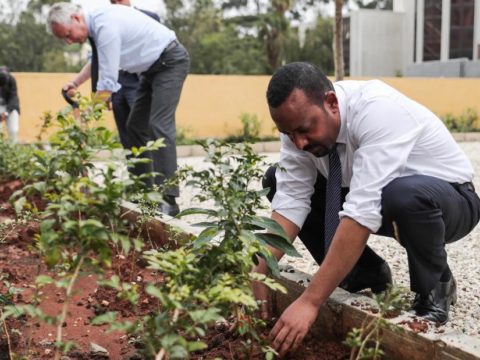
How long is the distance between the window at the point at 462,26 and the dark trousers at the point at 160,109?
2783cm

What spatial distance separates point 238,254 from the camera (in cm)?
171

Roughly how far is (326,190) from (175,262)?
1180mm

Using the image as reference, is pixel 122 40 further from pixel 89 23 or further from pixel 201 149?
pixel 201 149

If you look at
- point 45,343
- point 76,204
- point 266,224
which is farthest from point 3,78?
point 76,204

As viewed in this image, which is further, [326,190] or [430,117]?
[326,190]

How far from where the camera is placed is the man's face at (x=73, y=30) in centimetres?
445

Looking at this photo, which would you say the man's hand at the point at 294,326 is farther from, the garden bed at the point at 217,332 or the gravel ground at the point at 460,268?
the gravel ground at the point at 460,268

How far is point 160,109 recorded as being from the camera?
4.61 meters

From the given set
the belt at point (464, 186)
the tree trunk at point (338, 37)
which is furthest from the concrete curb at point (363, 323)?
the tree trunk at point (338, 37)

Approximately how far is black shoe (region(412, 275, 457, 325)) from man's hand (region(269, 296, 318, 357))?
1.87 feet

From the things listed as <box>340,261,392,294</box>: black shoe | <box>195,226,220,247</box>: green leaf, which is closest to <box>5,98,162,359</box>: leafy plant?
<box>195,226,220,247</box>: green leaf

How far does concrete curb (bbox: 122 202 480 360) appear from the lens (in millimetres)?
1837

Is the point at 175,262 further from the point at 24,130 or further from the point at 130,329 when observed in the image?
the point at 24,130

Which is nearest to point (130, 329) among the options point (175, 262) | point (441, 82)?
point (175, 262)
